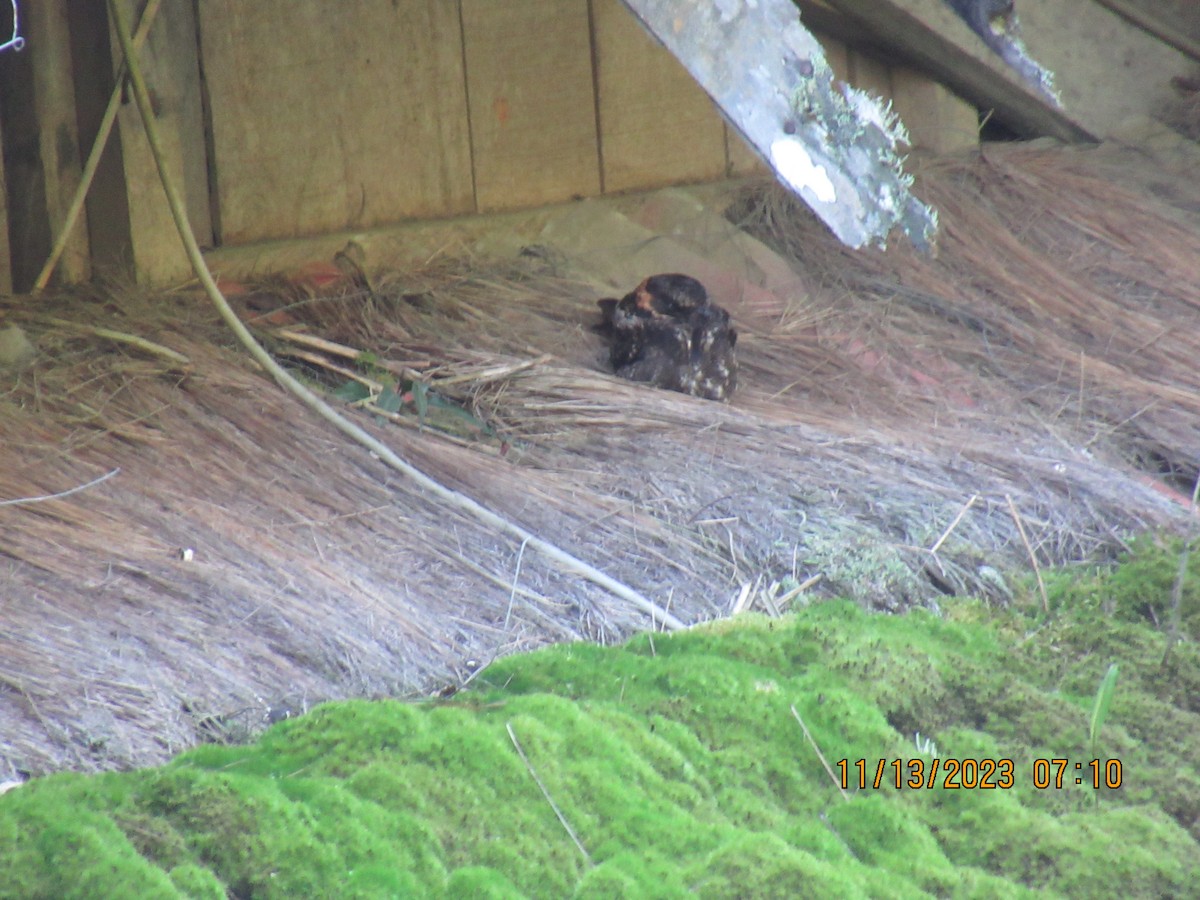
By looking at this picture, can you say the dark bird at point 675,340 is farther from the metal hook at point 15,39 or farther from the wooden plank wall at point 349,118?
the metal hook at point 15,39

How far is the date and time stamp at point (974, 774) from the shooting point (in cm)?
227

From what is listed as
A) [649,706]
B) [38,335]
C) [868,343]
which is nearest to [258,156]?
[38,335]

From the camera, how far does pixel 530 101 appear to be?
497 cm

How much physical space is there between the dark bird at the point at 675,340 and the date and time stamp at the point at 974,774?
1.81 meters

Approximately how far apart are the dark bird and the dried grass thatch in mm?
131

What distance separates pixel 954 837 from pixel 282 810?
111cm

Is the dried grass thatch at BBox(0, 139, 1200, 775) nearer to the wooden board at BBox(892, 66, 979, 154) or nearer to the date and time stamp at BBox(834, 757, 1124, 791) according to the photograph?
the date and time stamp at BBox(834, 757, 1124, 791)

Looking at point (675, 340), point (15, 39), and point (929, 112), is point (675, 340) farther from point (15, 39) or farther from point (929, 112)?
point (929, 112)

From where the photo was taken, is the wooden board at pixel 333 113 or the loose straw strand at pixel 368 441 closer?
the loose straw strand at pixel 368 441

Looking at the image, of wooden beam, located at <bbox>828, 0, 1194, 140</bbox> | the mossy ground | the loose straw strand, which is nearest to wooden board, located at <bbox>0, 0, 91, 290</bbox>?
the loose straw strand

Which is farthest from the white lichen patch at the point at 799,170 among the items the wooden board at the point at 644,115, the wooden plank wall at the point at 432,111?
the wooden board at the point at 644,115

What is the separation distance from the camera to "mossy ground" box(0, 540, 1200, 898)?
179cm

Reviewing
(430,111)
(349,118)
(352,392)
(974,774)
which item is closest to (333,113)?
(349,118)

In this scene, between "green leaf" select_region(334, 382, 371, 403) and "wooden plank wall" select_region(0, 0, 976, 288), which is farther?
"wooden plank wall" select_region(0, 0, 976, 288)
